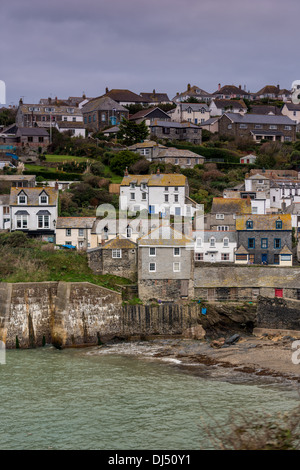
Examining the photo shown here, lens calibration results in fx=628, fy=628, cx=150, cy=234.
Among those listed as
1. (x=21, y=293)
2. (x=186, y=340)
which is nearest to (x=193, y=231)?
(x=186, y=340)

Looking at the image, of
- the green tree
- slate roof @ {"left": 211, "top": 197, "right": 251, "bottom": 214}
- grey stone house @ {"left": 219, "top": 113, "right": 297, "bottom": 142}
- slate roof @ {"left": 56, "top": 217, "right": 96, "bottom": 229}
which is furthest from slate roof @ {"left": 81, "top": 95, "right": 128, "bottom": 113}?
slate roof @ {"left": 56, "top": 217, "right": 96, "bottom": 229}

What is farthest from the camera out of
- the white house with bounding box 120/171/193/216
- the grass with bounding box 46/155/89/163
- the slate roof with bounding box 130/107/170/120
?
the slate roof with bounding box 130/107/170/120

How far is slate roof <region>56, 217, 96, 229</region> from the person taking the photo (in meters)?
51.3

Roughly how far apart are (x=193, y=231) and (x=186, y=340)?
12.2 m

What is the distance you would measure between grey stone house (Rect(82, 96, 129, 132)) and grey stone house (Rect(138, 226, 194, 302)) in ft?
176

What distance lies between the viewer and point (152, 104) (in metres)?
108

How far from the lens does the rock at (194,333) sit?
138 feet

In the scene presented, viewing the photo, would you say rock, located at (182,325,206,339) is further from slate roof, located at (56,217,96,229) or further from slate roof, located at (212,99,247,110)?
slate roof, located at (212,99,247,110)

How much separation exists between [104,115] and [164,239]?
55592mm

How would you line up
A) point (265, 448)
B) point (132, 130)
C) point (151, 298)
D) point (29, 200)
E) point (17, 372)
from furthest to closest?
point (132, 130) < point (29, 200) < point (151, 298) < point (17, 372) < point (265, 448)

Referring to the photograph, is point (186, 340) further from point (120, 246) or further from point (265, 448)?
point (265, 448)

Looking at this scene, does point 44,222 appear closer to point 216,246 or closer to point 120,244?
point 120,244

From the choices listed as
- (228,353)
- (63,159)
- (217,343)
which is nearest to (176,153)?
(63,159)

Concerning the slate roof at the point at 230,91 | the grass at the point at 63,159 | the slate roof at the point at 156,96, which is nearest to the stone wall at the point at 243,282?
the grass at the point at 63,159
